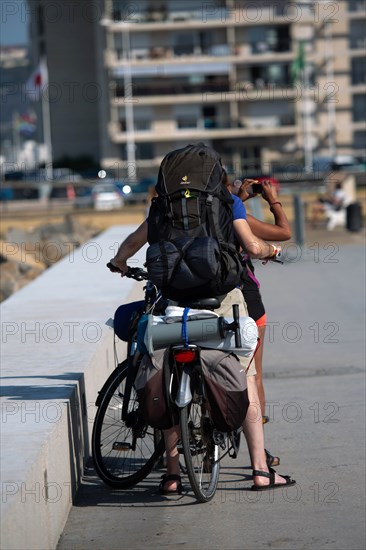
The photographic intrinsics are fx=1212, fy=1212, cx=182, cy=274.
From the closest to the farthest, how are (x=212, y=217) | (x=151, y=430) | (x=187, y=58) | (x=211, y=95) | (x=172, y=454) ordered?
(x=212, y=217) < (x=172, y=454) < (x=151, y=430) < (x=211, y=95) < (x=187, y=58)

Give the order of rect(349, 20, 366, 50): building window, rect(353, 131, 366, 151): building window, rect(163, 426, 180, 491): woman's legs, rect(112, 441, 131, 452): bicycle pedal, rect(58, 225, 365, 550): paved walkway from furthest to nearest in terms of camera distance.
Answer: rect(349, 20, 366, 50): building window → rect(353, 131, 366, 151): building window → rect(112, 441, 131, 452): bicycle pedal → rect(163, 426, 180, 491): woman's legs → rect(58, 225, 365, 550): paved walkway

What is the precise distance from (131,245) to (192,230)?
2.28ft

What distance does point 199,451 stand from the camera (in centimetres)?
638

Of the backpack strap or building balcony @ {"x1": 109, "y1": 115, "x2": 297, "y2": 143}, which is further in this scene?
building balcony @ {"x1": 109, "y1": 115, "x2": 297, "y2": 143}

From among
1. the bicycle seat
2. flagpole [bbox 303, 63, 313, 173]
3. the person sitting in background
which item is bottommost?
flagpole [bbox 303, 63, 313, 173]

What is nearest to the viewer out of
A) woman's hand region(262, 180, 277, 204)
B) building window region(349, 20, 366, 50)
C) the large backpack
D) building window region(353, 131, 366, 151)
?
the large backpack

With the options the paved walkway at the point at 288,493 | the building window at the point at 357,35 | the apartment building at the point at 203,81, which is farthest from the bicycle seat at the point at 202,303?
the building window at the point at 357,35

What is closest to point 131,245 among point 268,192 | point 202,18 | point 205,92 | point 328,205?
point 268,192

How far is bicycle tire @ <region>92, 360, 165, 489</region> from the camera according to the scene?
262 inches

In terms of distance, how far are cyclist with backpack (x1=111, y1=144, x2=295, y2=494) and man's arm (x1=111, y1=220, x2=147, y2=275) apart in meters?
0.21

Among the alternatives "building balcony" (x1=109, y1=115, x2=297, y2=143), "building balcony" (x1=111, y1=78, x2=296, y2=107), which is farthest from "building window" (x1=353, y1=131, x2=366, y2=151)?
"building balcony" (x1=109, y1=115, x2=297, y2=143)

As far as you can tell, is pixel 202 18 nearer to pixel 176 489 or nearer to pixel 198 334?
pixel 176 489

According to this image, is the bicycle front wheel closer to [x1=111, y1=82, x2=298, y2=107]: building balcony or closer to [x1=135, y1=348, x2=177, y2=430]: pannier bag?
[x1=135, y1=348, x2=177, y2=430]: pannier bag

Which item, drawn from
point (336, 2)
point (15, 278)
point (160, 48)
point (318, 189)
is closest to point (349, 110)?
point (336, 2)
